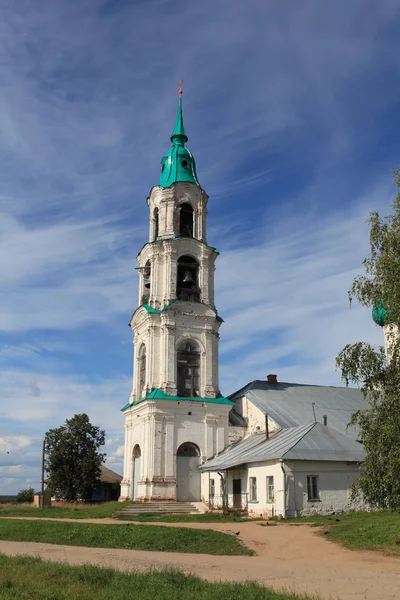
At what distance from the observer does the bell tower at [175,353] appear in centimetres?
3325

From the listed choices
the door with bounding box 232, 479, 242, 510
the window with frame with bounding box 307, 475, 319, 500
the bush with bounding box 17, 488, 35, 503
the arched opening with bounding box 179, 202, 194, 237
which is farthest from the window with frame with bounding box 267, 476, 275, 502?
the bush with bounding box 17, 488, 35, 503

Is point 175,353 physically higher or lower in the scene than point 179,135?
lower

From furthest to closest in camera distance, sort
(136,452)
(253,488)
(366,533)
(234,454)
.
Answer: (136,452), (234,454), (253,488), (366,533)

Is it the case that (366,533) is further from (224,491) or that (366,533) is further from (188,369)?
(188,369)

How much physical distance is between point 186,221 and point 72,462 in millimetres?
18423

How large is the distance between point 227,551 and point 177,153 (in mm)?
29809

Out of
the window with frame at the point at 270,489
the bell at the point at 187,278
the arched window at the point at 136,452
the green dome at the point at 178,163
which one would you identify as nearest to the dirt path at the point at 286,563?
the window with frame at the point at 270,489

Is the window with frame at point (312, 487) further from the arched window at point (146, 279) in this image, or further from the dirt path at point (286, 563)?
the arched window at point (146, 279)

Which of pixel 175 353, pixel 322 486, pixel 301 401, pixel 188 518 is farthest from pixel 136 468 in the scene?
pixel 322 486

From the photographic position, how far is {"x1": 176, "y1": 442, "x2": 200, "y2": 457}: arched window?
33.9m

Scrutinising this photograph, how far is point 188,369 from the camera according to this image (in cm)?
3572

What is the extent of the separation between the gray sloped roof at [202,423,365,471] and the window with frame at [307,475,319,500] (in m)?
0.90

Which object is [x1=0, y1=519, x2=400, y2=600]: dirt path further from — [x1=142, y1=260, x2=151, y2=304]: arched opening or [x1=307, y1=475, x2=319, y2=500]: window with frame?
[x1=142, y1=260, x2=151, y2=304]: arched opening

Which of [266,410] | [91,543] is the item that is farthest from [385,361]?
[266,410]
